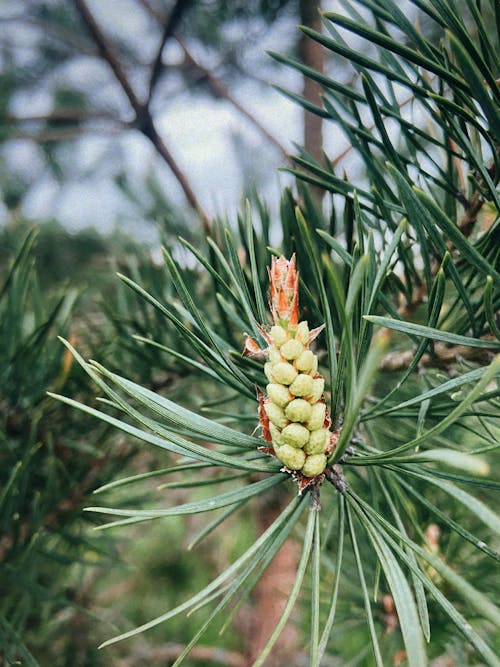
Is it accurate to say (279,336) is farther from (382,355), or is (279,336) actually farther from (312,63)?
(312,63)

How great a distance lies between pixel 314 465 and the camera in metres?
0.21

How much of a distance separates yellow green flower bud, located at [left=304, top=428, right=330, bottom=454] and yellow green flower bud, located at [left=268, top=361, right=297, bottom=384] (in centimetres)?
3

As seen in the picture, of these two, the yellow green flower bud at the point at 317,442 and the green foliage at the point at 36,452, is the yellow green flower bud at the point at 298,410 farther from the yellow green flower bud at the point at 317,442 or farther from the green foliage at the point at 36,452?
the green foliage at the point at 36,452

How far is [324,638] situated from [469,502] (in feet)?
0.32

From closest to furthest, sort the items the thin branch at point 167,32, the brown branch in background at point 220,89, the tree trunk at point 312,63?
the thin branch at point 167,32 < the tree trunk at point 312,63 < the brown branch in background at point 220,89

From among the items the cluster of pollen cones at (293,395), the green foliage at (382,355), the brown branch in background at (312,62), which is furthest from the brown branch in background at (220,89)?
the cluster of pollen cones at (293,395)

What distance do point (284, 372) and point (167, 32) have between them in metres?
0.49

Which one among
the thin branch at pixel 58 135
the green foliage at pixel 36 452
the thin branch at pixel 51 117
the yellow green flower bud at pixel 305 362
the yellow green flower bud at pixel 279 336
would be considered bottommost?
the green foliage at pixel 36 452

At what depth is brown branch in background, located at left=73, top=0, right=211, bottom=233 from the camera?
1.86 ft

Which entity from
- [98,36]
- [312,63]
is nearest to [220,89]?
[312,63]

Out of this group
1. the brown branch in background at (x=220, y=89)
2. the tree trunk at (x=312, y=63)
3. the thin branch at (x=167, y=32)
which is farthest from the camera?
the brown branch in background at (x=220, y=89)

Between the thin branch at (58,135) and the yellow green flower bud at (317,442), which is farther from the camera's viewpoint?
the thin branch at (58,135)

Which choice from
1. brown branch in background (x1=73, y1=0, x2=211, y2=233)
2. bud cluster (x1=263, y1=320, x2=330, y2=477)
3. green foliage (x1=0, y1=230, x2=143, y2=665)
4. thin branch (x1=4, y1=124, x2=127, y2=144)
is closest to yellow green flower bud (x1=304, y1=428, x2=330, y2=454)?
bud cluster (x1=263, y1=320, x2=330, y2=477)

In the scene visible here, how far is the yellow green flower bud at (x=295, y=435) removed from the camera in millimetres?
202
